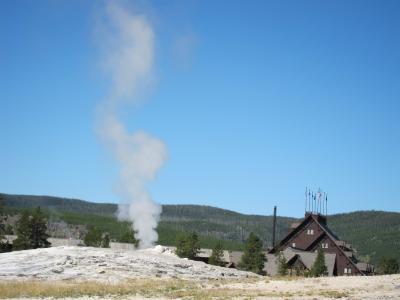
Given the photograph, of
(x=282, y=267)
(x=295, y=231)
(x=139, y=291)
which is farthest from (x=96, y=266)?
(x=295, y=231)

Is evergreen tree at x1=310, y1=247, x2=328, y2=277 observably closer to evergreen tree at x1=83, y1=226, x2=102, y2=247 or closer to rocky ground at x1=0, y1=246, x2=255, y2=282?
rocky ground at x1=0, y1=246, x2=255, y2=282

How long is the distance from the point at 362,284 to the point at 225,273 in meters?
16.6

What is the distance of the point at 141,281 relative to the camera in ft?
157

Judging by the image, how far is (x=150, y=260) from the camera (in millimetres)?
56688

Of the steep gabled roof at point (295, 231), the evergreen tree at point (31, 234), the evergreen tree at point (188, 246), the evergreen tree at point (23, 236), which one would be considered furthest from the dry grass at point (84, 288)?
the steep gabled roof at point (295, 231)

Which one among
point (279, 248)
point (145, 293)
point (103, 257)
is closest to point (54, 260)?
point (103, 257)

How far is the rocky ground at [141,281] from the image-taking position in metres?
39.2

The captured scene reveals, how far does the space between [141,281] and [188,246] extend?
139 feet

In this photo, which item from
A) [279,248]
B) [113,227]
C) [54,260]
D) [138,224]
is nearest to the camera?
[54,260]

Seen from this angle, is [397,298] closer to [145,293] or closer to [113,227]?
[145,293]

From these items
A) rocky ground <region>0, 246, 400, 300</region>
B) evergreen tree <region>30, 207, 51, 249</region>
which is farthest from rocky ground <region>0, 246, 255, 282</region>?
evergreen tree <region>30, 207, 51, 249</region>

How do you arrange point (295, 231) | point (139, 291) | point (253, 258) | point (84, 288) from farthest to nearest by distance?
point (295, 231) < point (253, 258) < point (84, 288) < point (139, 291)

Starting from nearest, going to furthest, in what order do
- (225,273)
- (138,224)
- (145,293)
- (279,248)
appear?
(145,293) → (225,273) → (138,224) → (279,248)

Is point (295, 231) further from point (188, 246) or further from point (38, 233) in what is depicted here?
point (38, 233)
